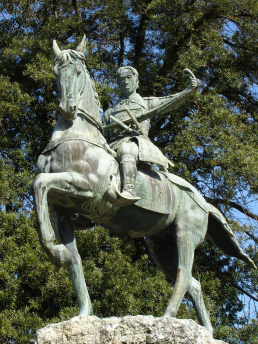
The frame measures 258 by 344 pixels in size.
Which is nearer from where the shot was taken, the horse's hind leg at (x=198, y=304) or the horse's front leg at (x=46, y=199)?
the horse's front leg at (x=46, y=199)

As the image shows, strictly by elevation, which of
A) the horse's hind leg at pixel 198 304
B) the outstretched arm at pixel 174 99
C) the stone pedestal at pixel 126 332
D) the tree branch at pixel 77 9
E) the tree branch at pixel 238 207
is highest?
Answer: the tree branch at pixel 77 9

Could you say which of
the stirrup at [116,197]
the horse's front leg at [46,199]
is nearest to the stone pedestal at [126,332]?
the horse's front leg at [46,199]

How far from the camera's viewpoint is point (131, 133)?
6.96 metres

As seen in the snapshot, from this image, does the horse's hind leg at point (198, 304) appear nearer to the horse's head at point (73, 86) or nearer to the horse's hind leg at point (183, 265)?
the horse's hind leg at point (183, 265)

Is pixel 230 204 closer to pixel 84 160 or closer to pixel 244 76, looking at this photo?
pixel 244 76

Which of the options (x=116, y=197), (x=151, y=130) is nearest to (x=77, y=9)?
(x=151, y=130)

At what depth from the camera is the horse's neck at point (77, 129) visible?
613 cm

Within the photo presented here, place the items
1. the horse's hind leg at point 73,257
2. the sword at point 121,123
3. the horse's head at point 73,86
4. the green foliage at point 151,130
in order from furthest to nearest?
1. the green foliage at point 151,130
2. the sword at point 121,123
3. the horse's head at point 73,86
4. the horse's hind leg at point 73,257

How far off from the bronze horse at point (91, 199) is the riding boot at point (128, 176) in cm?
8

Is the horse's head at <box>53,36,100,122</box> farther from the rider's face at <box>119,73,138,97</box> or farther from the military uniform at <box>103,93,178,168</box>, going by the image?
the rider's face at <box>119,73,138,97</box>

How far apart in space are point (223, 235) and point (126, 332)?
7.34ft

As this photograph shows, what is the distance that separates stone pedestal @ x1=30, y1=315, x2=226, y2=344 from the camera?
5.37 metres

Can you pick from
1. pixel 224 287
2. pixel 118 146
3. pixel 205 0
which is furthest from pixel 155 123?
pixel 118 146

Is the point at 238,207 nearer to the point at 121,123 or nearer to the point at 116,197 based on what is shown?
the point at 121,123
